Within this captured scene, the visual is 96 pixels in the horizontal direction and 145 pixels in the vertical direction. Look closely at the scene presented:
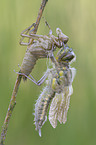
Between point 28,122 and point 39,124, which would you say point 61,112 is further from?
point 28,122

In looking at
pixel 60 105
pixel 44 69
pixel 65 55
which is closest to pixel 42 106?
pixel 60 105

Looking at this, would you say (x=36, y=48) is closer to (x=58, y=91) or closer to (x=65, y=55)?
(x=65, y=55)

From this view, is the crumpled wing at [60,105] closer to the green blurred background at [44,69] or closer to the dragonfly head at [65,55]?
the dragonfly head at [65,55]

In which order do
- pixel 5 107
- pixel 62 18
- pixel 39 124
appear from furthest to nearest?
pixel 62 18 < pixel 5 107 < pixel 39 124

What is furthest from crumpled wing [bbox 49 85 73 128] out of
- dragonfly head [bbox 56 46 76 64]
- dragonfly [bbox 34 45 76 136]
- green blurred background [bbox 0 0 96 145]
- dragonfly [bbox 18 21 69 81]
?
green blurred background [bbox 0 0 96 145]

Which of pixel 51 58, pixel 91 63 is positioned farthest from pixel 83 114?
pixel 51 58

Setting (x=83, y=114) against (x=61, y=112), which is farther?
A: (x=83, y=114)

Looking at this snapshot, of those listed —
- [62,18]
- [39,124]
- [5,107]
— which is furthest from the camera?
[62,18]
